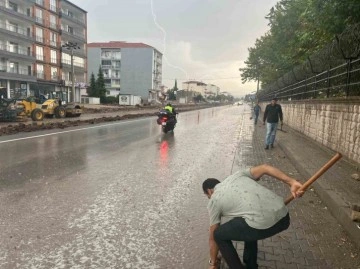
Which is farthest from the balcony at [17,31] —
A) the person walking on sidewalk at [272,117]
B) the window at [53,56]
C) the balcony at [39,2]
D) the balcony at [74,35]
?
the person walking on sidewalk at [272,117]

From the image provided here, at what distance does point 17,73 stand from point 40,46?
930 centimetres

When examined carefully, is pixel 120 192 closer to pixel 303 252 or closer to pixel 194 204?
pixel 194 204

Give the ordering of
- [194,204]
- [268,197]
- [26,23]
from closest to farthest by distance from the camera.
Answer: [268,197], [194,204], [26,23]

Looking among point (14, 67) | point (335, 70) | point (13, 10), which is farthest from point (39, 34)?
point (335, 70)

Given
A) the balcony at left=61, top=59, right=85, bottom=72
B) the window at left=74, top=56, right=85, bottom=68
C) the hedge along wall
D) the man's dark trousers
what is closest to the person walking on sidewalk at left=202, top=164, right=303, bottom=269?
the man's dark trousers

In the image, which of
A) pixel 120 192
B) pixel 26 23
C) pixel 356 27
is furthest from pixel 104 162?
pixel 26 23

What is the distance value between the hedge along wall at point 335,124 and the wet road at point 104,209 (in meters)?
3.00

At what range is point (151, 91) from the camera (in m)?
102

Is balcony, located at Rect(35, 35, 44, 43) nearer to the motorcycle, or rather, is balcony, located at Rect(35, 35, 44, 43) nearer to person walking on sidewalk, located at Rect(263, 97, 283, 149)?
the motorcycle

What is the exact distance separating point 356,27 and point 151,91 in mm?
94384

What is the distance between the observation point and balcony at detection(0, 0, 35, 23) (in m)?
46.4

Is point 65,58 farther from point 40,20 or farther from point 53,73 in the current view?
point 40,20

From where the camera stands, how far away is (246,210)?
9.23 ft

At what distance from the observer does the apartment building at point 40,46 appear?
1869 inches
